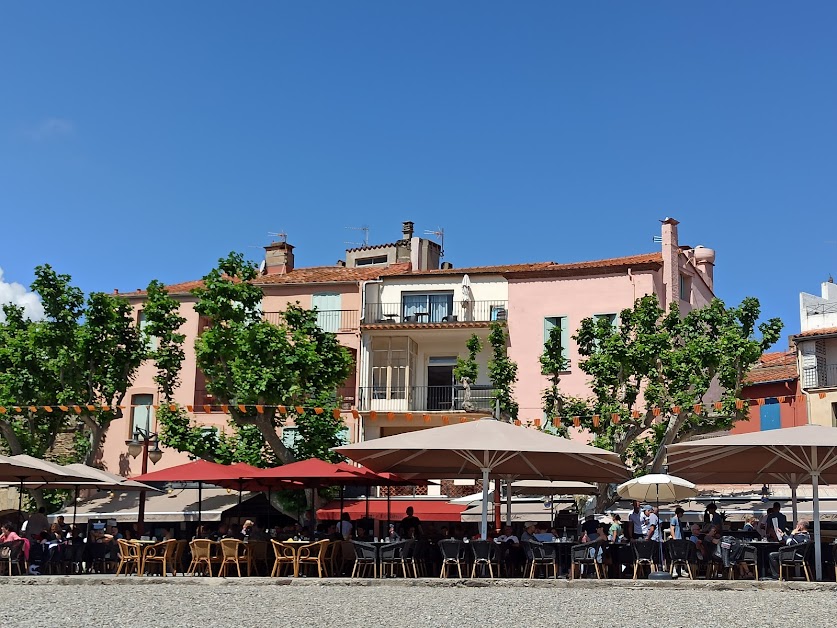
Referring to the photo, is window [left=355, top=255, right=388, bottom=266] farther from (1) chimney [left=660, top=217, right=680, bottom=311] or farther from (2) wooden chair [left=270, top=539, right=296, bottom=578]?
(2) wooden chair [left=270, top=539, right=296, bottom=578]

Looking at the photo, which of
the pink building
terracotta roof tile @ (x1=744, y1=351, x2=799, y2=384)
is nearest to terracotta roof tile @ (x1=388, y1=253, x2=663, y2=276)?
the pink building

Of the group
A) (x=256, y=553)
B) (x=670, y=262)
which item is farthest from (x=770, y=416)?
(x=256, y=553)

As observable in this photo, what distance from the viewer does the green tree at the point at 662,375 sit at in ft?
90.5

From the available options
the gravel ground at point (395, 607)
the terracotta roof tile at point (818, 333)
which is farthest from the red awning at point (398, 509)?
the terracotta roof tile at point (818, 333)

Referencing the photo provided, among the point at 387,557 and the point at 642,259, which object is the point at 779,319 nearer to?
the point at 642,259

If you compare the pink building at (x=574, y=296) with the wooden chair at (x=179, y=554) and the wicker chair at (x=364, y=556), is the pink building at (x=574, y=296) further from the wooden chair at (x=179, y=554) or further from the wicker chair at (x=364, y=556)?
the wicker chair at (x=364, y=556)

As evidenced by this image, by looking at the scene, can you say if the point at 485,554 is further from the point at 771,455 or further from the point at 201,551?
the point at 771,455

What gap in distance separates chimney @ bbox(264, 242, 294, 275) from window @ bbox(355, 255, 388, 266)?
2794 mm

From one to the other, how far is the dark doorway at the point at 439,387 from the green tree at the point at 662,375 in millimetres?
9664

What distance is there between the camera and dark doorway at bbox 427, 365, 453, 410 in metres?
38.2

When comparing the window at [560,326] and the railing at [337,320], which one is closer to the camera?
the window at [560,326]

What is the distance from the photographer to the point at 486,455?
17000 millimetres

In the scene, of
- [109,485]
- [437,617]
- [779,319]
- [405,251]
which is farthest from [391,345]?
[437,617]

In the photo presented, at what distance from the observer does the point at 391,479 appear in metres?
20.6
